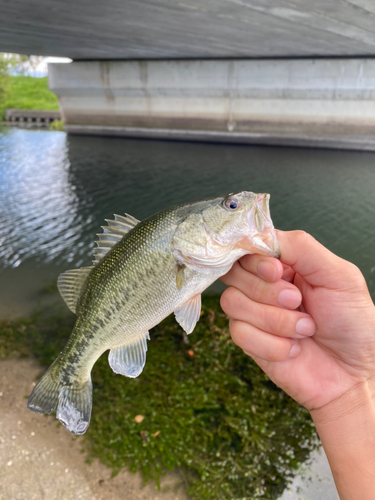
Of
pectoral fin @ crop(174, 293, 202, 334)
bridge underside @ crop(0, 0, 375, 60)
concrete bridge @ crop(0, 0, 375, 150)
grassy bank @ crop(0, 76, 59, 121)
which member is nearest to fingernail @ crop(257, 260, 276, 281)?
pectoral fin @ crop(174, 293, 202, 334)

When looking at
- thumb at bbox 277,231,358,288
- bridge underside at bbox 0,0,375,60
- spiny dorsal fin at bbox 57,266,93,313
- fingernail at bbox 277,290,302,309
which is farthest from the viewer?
bridge underside at bbox 0,0,375,60

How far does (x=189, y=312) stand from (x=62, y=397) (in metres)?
1.23

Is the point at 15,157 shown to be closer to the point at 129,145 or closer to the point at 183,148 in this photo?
the point at 129,145

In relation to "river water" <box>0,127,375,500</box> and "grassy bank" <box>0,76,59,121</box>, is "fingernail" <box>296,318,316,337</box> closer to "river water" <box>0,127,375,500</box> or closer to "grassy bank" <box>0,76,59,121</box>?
"river water" <box>0,127,375,500</box>

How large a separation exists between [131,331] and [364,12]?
51.4 feet

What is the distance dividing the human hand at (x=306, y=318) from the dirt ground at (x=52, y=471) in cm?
268

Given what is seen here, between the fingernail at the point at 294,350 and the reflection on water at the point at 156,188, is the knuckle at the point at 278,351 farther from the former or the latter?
the reflection on water at the point at 156,188

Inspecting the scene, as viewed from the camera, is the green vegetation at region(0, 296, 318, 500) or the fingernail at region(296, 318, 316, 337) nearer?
the fingernail at region(296, 318, 316, 337)

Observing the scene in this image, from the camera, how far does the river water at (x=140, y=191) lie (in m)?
10.4

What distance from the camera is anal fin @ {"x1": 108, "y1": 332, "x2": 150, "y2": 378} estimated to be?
109 inches

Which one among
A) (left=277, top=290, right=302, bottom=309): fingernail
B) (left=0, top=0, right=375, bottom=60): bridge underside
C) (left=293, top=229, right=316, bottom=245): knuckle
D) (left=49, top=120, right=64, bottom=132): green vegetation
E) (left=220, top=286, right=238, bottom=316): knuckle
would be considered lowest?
(left=49, top=120, right=64, bottom=132): green vegetation

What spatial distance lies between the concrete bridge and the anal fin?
13.5 metres

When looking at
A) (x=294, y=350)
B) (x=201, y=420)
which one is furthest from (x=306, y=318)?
(x=201, y=420)

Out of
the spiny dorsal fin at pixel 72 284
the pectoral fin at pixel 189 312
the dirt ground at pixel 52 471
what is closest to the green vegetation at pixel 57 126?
the dirt ground at pixel 52 471
